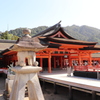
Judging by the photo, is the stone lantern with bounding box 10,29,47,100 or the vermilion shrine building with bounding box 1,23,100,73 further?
the vermilion shrine building with bounding box 1,23,100,73

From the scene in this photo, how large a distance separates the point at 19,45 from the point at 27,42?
556 millimetres

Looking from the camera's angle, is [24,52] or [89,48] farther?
[89,48]

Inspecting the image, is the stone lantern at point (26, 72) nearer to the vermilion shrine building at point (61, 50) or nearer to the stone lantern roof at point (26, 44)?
the stone lantern roof at point (26, 44)

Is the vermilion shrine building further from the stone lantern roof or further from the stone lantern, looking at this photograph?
the stone lantern

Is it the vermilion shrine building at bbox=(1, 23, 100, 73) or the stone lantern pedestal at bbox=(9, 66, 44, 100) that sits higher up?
the vermilion shrine building at bbox=(1, 23, 100, 73)

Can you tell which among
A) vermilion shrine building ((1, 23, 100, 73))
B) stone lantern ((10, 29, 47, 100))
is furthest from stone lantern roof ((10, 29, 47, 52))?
vermilion shrine building ((1, 23, 100, 73))

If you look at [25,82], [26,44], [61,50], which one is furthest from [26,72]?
[61,50]

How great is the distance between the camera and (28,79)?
5918 millimetres

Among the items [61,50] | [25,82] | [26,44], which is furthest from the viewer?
[61,50]

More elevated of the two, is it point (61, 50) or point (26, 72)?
point (61, 50)

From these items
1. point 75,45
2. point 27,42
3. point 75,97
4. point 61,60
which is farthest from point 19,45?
point 61,60

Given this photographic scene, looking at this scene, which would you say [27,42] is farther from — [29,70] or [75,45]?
[75,45]

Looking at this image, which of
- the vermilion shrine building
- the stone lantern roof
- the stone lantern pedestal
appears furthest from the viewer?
the vermilion shrine building

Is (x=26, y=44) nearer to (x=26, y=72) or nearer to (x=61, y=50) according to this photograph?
(x=26, y=72)
